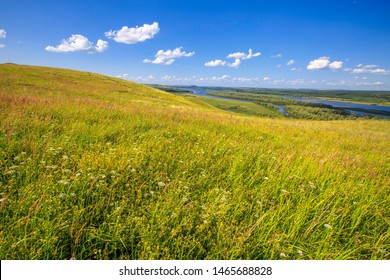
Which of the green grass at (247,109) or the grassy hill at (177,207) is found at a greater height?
the green grass at (247,109)

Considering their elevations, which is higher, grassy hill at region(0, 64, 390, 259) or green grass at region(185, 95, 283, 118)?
green grass at region(185, 95, 283, 118)

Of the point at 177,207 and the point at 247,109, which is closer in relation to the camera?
the point at 177,207

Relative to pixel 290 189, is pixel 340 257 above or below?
below

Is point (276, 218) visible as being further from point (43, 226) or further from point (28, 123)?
point (28, 123)

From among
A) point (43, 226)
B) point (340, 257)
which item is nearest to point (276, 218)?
point (340, 257)

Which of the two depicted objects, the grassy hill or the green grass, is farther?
the green grass

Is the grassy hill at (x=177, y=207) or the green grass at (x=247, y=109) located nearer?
the grassy hill at (x=177, y=207)

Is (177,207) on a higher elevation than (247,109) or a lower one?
lower

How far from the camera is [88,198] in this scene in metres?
2.53

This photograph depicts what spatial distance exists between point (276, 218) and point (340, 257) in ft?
2.27

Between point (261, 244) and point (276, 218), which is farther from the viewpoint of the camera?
point (276, 218)
